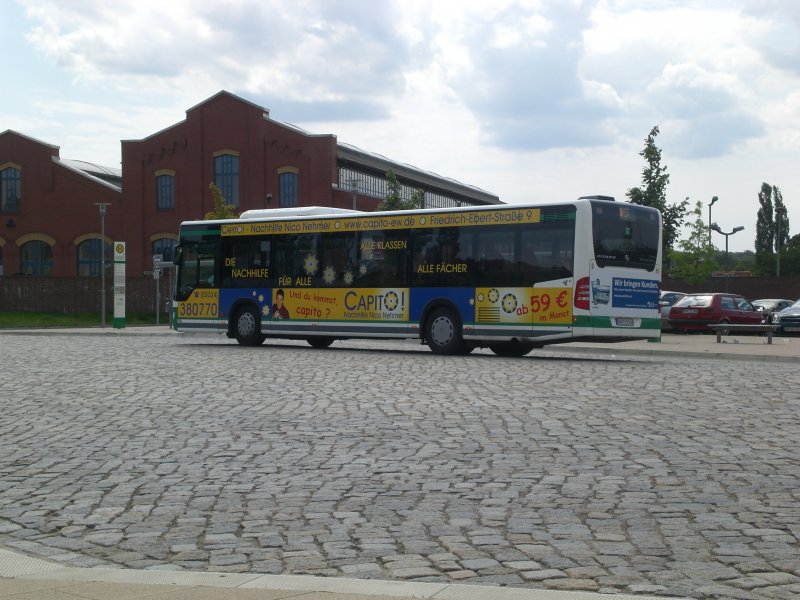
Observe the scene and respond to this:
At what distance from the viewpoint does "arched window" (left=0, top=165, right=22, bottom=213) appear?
71.7 meters

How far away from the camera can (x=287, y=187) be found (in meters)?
67.4

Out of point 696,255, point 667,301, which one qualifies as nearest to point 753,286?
point 696,255

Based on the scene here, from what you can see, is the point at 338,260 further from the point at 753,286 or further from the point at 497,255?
the point at 753,286

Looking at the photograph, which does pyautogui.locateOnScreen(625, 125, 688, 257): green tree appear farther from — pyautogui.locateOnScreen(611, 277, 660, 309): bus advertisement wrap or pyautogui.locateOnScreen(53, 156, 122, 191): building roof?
pyautogui.locateOnScreen(53, 156, 122, 191): building roof

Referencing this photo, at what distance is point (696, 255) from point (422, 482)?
64.8 metres

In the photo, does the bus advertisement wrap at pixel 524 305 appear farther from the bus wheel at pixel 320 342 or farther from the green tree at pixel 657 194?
the green tree at pixel 657 194

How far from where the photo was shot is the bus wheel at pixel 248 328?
28.1 metres

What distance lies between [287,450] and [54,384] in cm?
769

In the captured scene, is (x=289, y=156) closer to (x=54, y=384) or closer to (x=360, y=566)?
(x=54, y=384)

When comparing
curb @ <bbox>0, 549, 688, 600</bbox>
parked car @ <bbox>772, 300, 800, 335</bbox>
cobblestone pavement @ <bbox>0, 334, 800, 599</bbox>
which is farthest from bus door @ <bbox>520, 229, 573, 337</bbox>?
parked car @ <bbox>772, 300, 800, 335</bbox>

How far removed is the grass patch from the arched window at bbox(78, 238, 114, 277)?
9435 mm

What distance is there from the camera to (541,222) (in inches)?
907

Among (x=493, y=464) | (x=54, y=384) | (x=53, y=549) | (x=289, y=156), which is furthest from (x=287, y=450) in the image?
(x=289, y=156)

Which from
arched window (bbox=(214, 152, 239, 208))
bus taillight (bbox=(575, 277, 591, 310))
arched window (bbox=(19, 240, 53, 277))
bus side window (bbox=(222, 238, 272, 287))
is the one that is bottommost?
bus taillight (bbox=(575, 277, 591, 310))
